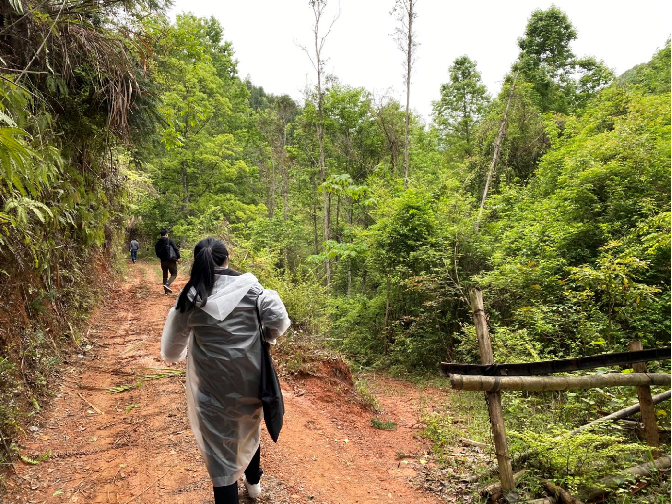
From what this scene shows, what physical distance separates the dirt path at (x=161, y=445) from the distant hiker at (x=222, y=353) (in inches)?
37.6

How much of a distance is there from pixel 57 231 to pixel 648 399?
25.5 feet

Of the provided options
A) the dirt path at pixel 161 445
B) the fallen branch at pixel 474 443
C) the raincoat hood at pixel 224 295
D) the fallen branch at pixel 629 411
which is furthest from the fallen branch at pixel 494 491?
the raincoat hood at pixel 224 295

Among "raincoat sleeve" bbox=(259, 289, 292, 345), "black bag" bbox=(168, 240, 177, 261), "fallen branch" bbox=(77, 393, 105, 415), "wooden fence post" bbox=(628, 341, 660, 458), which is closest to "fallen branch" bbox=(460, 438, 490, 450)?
"wooden fence post" bbox=(628, 341, 660, 458)

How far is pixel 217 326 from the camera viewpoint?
7.70 feet

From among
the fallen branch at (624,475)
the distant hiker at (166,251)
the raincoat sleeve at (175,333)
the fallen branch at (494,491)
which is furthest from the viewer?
the distant hiker at (166,251)

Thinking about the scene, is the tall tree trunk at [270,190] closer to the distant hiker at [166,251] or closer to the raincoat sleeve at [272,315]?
the distant hiker at [166,251]

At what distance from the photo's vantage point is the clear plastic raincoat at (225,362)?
2.35 metres

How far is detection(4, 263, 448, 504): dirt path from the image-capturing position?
3195 mm

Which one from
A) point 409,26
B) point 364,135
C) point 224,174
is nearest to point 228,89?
point 224,174

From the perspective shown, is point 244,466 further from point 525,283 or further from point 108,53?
point 525,283

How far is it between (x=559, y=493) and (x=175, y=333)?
3.39m

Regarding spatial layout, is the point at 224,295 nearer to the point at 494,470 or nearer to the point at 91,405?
the point at 494,470

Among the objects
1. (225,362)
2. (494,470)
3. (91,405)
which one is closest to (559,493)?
(494,470)

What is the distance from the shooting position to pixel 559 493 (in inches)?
123
